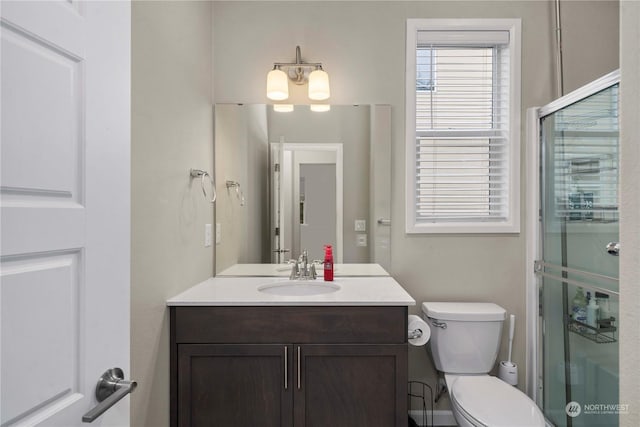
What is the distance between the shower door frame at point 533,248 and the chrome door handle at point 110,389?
2132 mm

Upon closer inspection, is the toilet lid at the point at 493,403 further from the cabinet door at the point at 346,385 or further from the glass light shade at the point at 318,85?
the glass light shade at the point at 318,85

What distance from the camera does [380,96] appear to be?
222 cm

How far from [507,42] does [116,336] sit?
2429 millimetres

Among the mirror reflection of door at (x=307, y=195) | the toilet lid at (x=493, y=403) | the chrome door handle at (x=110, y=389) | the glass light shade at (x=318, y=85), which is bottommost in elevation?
the toilet lid at (x=493, y=403)

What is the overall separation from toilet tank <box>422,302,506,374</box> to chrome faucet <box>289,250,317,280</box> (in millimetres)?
690

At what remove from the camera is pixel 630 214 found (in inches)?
30.7

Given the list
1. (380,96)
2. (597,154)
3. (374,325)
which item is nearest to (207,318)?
(374,325)

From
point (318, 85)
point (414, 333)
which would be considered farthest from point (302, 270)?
point (318, 85)

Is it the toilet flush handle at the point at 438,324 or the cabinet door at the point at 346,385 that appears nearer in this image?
the cabinet door at the point at 346,385

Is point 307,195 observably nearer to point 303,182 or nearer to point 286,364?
point 303,182

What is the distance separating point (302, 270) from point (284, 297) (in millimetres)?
467

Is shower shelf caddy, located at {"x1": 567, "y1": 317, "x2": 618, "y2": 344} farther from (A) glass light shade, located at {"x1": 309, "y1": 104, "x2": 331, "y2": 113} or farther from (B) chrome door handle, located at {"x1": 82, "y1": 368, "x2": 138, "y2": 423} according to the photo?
(B) chrome door handle, located at {"x1": 82, "y1": 368, "x2": 138, "y2": 423}

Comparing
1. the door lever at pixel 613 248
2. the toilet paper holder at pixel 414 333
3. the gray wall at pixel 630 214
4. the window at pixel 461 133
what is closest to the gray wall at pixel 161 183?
the toilet paper holder at pixel 414 333

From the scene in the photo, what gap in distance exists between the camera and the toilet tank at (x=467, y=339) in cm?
199
